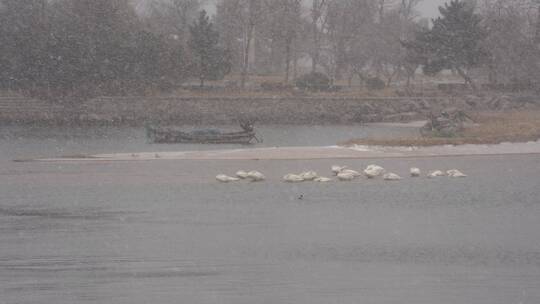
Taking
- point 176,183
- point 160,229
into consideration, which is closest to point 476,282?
point 160,229

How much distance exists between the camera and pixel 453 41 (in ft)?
275

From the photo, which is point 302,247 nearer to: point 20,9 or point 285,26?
point 20,9

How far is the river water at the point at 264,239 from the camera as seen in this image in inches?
514

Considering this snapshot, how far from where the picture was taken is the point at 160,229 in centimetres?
1836

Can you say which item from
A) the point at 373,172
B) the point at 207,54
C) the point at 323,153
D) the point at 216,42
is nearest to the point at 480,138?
the point at 323,153

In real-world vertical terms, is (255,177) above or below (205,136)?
above

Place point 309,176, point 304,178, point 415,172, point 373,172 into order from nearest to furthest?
point 304,178 < point 309,176 < point 373,172 < point 415,172

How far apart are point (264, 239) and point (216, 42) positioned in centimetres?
6833

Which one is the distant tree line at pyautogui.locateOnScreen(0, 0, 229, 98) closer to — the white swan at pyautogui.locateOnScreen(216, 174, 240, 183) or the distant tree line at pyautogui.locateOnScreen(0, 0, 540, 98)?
the distant tree line at pyautogui.locateOnScreen(0, 0, 540, 98)

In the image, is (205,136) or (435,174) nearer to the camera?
(435,174)

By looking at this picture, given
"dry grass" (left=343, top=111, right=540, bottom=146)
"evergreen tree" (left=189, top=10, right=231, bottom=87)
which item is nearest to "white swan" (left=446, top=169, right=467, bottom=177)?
"dry grass" (left=343, top=111, right=540, bottom=146)

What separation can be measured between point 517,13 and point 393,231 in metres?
74.6

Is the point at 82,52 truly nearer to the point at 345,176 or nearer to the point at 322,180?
the point at 345,176

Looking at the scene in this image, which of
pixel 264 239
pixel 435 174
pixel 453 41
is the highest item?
pixel 453 41
